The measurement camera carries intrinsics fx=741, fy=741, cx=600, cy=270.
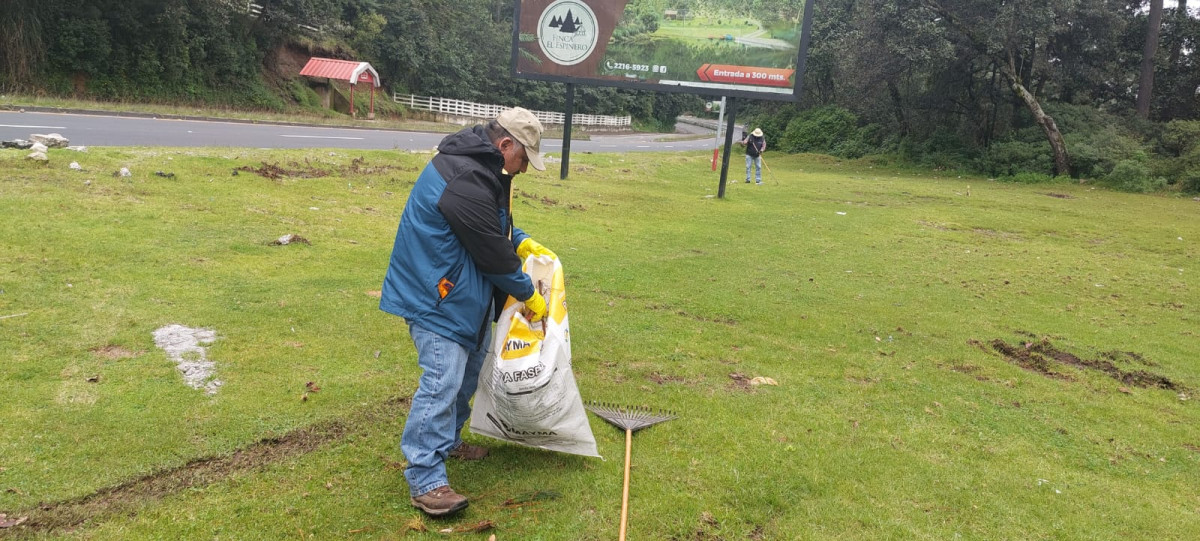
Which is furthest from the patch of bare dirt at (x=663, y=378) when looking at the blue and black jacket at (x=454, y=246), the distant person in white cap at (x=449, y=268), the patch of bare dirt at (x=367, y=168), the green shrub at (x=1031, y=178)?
the green shrub at (x=1031, y=178)

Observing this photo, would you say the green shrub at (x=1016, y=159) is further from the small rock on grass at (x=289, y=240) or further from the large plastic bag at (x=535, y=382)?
the large plastic bag at (x=535, y=382)

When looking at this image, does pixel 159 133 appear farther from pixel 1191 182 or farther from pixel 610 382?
pixel 1191 182

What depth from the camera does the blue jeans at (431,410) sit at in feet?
10.9

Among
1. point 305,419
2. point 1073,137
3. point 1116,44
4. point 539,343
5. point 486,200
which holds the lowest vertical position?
point 305,419

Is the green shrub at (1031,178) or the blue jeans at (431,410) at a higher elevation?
the green shrub at (1031,178)

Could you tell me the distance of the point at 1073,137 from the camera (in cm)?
2644

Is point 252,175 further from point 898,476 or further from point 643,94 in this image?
point 643,94

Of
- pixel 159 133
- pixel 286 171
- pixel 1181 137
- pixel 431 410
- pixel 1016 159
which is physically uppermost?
pixel 1181 137

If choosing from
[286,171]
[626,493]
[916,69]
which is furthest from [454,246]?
[916,69]

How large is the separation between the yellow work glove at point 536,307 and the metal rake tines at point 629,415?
1.18 metres

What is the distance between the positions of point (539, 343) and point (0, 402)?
9.85 feet

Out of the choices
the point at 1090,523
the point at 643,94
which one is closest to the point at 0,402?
the point at 1090,523

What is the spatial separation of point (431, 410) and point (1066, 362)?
19.4 ft

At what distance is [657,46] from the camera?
16.7 metres
